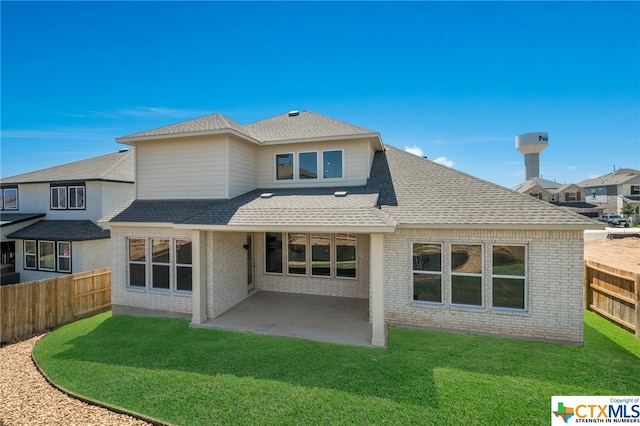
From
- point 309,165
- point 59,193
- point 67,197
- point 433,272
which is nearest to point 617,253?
point 433,272

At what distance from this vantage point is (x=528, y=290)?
7.82m

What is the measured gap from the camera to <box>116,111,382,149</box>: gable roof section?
10.8m

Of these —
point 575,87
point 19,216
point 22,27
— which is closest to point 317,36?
point 22,27

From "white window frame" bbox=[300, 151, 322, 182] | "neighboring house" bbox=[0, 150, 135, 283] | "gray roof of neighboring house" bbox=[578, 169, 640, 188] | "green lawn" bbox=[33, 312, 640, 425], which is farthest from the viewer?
"gray roof of neighboring house" bbox=[578, 169, 640, 188]

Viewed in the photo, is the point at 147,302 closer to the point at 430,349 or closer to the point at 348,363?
the point at 348,363

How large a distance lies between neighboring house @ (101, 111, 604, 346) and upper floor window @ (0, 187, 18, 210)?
49.8ft

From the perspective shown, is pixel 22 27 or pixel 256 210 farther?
pixel 22 27

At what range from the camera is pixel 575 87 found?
63.3 ft

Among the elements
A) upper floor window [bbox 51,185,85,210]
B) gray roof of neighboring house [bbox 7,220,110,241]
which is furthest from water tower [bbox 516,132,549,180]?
upper floor window [bbox 51,185,85,210]

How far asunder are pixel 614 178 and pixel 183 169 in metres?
75.0

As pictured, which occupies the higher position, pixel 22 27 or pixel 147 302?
pixel 22 27

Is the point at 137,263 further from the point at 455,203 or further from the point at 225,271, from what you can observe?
the point at 455,203

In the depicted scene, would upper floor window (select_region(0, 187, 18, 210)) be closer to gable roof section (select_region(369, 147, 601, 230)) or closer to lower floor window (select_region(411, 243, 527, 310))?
gable roof section (select_region(369, 147, 601, 230))

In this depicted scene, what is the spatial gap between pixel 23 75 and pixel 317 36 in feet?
42.8
